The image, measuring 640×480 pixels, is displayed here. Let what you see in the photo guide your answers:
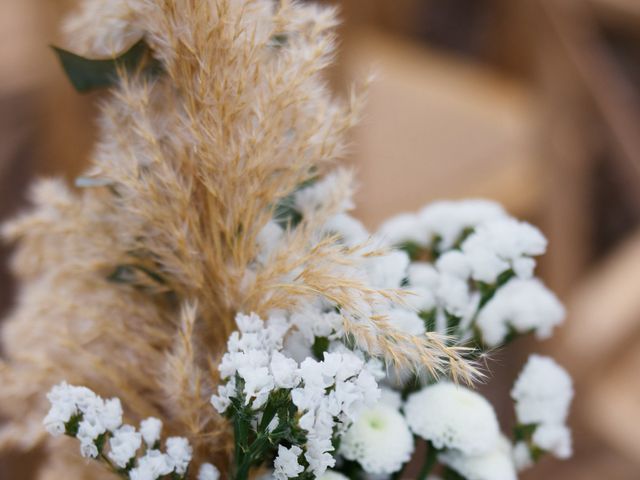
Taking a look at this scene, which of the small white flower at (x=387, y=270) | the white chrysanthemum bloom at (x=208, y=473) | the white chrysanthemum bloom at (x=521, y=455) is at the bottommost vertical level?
the white chrysanthemum bloom at (x=208, y=473)

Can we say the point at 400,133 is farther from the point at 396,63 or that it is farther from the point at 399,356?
the point at 399,356

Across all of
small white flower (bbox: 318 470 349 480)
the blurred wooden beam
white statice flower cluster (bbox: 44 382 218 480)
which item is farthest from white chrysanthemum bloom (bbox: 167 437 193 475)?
the blurred wooden beam

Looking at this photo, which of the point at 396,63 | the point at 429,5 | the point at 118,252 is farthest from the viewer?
the point at 429,5

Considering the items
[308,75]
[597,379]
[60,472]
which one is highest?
[308,75]

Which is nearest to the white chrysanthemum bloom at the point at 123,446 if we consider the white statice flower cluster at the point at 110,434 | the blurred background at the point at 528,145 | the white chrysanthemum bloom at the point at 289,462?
the white statice flower cluster at the point at 110,434

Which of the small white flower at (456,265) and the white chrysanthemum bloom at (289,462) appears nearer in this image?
the white chrysanthemum bloom at (289,462)

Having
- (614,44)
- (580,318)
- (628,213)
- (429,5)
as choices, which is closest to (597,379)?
(580,318)

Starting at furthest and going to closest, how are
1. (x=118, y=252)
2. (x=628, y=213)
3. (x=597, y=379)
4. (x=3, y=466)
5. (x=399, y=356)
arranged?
1. (x=628, y=213)
2. (x=597, y=379)
3. (x=3, y=466)
4. (x=118, y=252)
5. (x=399, y=356)

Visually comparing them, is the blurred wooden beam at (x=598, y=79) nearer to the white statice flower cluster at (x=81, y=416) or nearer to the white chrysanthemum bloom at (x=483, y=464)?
the white chrysanthemum bloom at (x=483, y=464)

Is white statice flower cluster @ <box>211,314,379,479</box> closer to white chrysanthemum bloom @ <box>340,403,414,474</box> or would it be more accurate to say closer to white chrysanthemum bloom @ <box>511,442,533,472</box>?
white chrysanthemum bloom @ <box>340,403,414,474</box>
